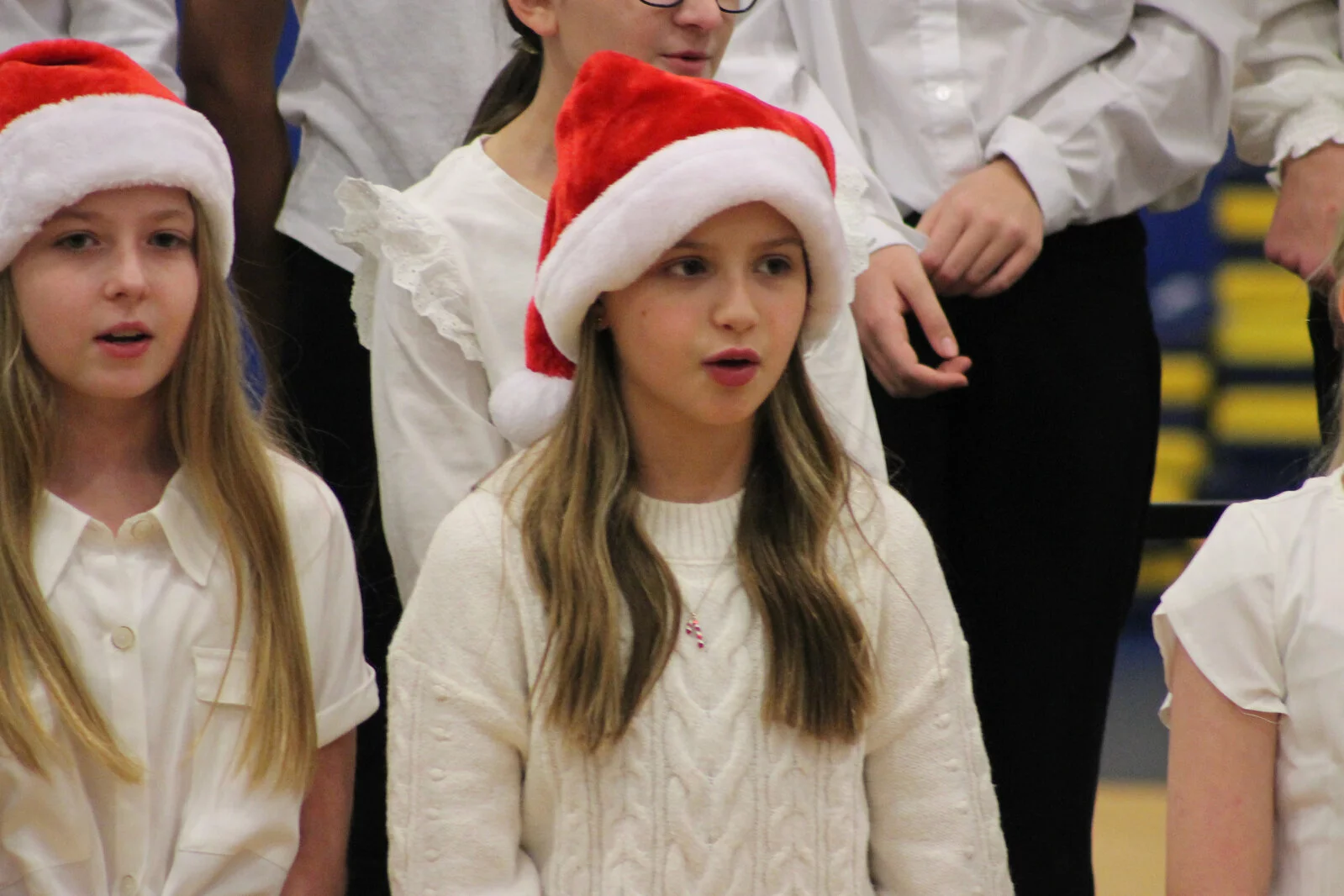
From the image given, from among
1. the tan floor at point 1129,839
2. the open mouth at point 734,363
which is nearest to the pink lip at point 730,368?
the open mouth at point 734,363

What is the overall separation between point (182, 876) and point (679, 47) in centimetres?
101

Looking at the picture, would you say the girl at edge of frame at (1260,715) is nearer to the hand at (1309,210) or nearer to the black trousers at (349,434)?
the hand at (1309,210)

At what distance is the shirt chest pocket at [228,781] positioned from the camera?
1664 mm

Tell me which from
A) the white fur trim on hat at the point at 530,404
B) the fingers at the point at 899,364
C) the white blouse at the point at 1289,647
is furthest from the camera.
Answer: the fingers at the point at 899,364

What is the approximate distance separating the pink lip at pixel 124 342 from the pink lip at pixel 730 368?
0.55 meters

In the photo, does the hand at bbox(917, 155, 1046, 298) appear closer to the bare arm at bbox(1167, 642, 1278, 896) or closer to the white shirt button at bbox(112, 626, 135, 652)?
the bare arm at bbox(1167, 642, 1278, 896)

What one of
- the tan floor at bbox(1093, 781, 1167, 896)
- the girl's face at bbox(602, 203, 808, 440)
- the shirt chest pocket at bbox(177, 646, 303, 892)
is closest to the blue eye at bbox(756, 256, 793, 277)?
the girl's face at bbox(602, 203, 808, 440)

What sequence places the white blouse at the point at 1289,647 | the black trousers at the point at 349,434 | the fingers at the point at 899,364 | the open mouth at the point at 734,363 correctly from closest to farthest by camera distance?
1. the white blouse at the point at 1289,647
2. the open mouth at the point at 734,363
3. the fingers at the point at 899,364
4. the black trousers at the point at 349,434

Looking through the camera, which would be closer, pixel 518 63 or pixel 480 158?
pixel 480 158

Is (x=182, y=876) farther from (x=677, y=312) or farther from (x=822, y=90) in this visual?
(x=822, y=90)

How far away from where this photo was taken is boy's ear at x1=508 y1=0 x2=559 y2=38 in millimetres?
2023

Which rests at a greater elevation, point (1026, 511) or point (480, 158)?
point (480, 158)

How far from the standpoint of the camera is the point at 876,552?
164 cm

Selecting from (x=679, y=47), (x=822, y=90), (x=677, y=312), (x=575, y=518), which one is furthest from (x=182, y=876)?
(x=822, y=90)
